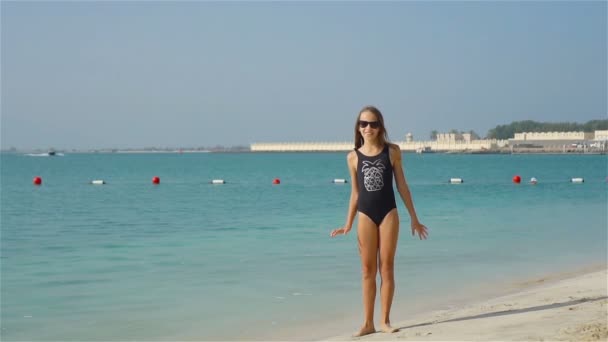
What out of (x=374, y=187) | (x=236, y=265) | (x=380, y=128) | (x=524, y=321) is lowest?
(x=236, y=265)

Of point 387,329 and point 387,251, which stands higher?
point 387,251

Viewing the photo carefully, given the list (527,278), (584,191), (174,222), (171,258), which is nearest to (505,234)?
(527,278)

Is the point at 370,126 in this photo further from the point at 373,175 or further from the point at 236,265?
the point at 236,265

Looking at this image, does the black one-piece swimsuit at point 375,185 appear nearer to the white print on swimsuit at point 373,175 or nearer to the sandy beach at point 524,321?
the white print on swimsuit at point 373,175

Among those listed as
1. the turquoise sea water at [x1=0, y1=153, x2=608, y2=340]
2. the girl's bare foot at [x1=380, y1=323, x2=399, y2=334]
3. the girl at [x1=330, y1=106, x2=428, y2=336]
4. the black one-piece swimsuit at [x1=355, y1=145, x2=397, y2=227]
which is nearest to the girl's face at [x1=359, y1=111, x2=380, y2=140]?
the girl at [x1=330, y1=106, x2=428, y2=336]

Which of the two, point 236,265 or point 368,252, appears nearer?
point 368,252

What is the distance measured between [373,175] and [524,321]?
2.26 m

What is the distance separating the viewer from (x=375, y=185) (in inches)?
275

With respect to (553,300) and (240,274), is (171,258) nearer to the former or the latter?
(240,274)

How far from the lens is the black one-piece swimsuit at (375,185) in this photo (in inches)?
275

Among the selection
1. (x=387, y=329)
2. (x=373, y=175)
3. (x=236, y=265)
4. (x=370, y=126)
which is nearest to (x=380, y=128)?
(x=370, y=126)

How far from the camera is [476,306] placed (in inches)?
360

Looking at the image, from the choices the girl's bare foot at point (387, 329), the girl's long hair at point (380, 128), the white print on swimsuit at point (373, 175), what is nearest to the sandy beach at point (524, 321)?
the girl's bare foot at point (387, 329)

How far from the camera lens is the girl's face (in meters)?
6.97
